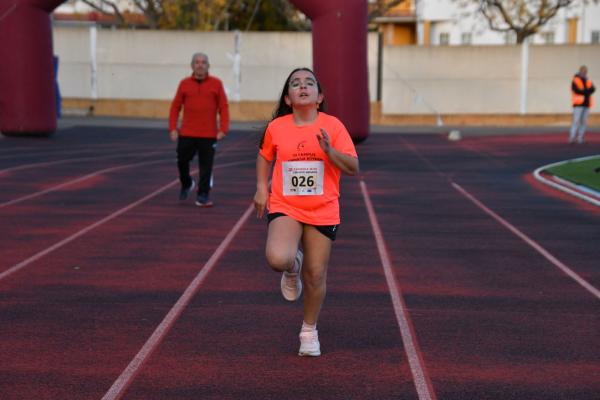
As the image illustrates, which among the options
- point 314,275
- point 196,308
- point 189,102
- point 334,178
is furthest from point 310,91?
point 189,102

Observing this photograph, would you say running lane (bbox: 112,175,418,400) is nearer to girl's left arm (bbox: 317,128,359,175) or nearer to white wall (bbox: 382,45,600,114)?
girl's left arm (bbox: 317,128,359,175)

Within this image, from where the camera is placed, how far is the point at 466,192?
53.4 feet

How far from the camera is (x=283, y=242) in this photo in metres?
6.19

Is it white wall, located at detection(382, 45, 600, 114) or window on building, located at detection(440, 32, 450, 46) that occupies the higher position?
window on building, located at detection(440, 32, 450, 46)

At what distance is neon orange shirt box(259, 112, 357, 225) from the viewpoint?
629cm

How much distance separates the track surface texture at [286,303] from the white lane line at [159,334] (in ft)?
0.07

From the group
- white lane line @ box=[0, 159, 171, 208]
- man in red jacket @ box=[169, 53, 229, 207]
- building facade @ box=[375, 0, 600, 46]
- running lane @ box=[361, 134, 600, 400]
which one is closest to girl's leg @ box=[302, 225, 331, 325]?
running lane @ box=[361, 134, 600, 400]

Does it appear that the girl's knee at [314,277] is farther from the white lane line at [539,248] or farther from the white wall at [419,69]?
the white wall at [419,69]

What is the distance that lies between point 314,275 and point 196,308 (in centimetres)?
168

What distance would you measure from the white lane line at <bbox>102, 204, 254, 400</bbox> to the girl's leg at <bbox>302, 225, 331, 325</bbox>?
973mm

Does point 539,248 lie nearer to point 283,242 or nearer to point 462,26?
point 283,242

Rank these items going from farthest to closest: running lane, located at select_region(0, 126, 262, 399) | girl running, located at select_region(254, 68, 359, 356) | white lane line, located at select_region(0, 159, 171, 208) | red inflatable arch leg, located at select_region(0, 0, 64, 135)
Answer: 1. red inflatable arch leg, located at select_region(0, 0, 64, 135)
2. white lane line, located at select_region(0, 159, 171, 208)
3. girl running, located at select_region(254, 68, 359, 356)
4. running lane, located at select_region(0, 126, 262, 399)

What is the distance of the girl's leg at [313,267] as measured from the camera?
636 centimetres

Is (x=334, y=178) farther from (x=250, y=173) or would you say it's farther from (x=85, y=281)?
(x=250, y=173)
